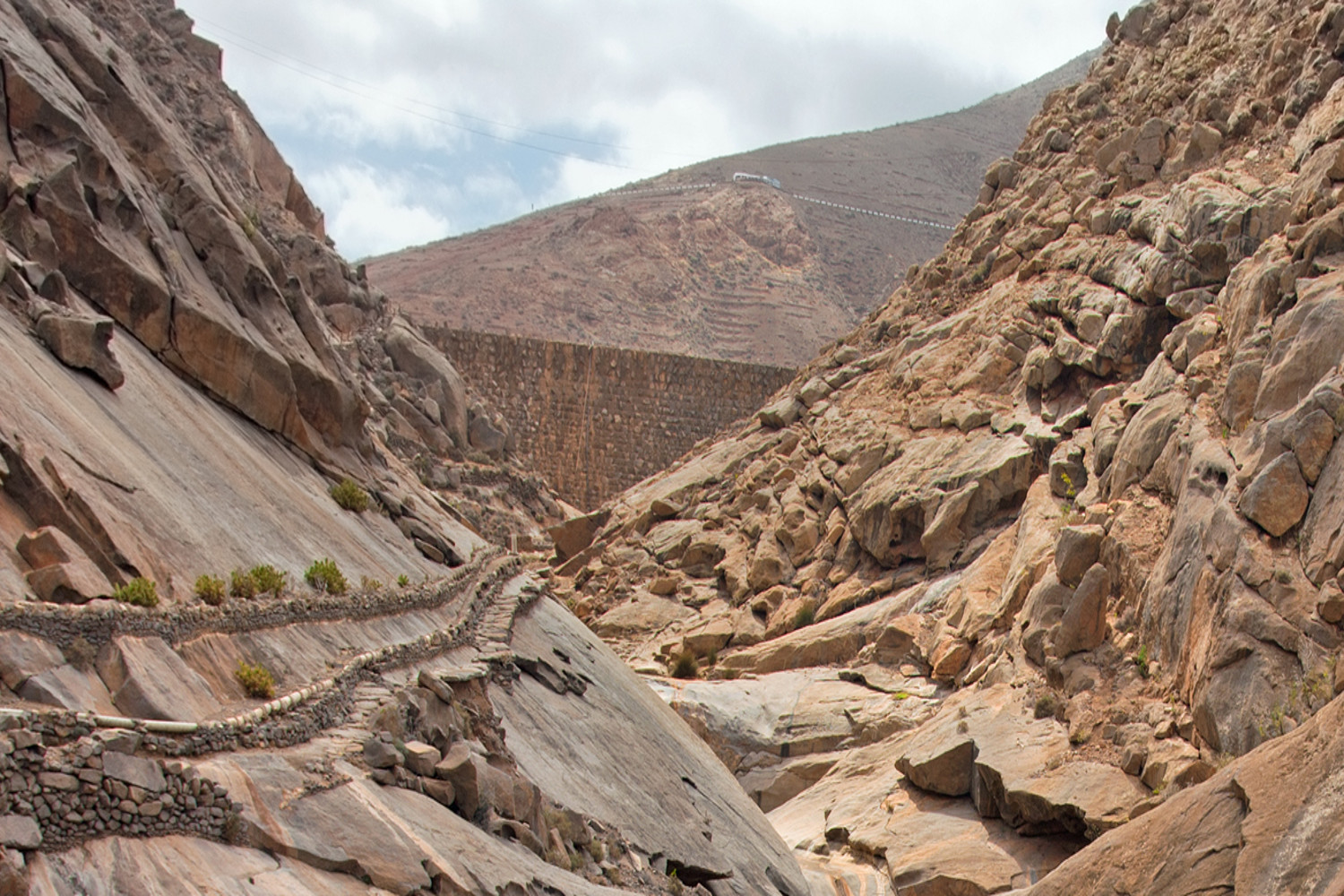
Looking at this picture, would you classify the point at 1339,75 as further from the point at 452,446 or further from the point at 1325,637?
the point at 452,446

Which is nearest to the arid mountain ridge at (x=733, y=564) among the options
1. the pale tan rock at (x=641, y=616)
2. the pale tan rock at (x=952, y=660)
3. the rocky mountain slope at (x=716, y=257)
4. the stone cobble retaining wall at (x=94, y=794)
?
the stone cobble retaining wall at (x=94, y=794)

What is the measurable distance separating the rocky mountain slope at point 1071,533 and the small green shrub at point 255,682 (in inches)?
252

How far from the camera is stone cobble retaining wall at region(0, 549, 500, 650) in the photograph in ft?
28.8

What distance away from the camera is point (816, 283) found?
102 meters

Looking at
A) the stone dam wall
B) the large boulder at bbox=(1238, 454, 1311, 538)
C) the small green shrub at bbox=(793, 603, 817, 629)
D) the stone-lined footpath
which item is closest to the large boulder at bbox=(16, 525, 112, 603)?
the stone-lined footpath

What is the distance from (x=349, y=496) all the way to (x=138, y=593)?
8.38 meters

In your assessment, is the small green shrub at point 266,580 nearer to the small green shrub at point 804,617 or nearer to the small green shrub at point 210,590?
the small green shrub at point 210,590

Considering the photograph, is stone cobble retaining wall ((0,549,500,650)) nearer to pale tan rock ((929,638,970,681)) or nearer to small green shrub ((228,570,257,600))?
small green shrub ((228,570,257,600))

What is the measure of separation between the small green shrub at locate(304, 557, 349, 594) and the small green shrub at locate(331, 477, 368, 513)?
4.29m

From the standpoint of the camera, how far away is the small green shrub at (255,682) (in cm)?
1005

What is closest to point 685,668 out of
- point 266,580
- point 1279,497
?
point 1279,497

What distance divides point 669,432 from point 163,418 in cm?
3029

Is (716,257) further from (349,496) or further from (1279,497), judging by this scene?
(1279,497)

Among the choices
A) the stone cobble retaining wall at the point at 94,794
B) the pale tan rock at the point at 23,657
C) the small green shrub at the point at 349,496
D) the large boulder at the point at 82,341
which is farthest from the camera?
the small green shrub at the point at 349,496
